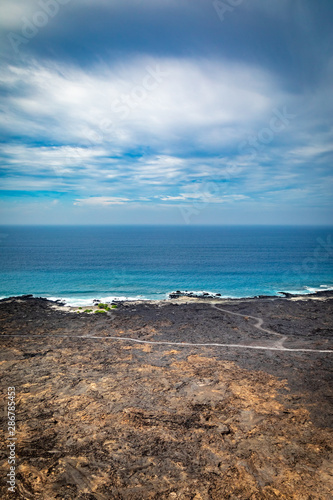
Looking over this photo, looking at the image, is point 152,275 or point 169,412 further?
point 152,275

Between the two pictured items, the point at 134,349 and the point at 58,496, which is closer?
the point at 58,496

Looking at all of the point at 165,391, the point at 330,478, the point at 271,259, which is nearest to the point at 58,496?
the point at 165,391

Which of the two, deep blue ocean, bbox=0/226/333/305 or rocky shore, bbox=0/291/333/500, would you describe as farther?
deep blue ocean, bbox=0/226/333/305

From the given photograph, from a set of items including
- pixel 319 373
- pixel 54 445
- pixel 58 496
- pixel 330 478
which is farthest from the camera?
pixel 319 373

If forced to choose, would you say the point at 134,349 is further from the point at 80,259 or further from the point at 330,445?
the point at 80,259

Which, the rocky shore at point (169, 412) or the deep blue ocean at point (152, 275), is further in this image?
the deep blue ocean at point (152, 275)

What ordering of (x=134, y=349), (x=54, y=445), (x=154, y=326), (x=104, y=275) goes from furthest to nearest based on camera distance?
(x=104, y=275) < (x=154, y=326) < (x=134, y=349) < (x=54, y=445)

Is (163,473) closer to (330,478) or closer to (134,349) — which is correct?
(330,478)
